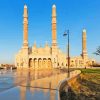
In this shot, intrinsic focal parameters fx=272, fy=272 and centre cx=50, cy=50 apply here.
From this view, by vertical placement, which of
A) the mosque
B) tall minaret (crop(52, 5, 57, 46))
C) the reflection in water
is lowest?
the reflection in water

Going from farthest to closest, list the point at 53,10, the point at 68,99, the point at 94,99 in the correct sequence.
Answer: the point at 53,10, the point at 94,99, the point at 68,99

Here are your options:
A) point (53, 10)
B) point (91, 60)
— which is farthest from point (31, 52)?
point (91, 60)

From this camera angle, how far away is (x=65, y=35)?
34375mm

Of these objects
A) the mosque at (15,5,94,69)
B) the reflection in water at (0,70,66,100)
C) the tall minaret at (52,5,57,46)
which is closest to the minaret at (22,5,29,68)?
the mosque at (15,5,94,69)

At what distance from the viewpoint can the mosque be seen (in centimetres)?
10651

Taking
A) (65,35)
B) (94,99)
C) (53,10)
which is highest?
(53,10)

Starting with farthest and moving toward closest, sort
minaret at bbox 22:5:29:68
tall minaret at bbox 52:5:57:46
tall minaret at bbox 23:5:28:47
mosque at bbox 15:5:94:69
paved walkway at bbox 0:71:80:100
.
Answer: mosque at bbox 15:5:94:69 < minaret at bbox 22:5:29:68 < tall minaret at bbox 23:5:28:47 < tall minaret at bbox 52:5:57:46 < paved walkway at bbox 0:71:80:100

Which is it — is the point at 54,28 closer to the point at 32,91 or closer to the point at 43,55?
the point at 43,55

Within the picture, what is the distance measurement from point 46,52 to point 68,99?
100505 mm

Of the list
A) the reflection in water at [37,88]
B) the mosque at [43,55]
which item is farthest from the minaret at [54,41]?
the reflection in water at [37,88]

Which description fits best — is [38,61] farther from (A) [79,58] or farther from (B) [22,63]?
(A) [79,58]

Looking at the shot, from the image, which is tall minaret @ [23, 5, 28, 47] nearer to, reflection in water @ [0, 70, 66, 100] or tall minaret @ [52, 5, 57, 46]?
tall minaret @ [52, 5, 57, 46]

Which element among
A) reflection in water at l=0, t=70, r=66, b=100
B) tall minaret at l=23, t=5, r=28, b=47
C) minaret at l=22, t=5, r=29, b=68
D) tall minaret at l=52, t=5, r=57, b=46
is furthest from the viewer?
minaret at l=22, t=5, r=29, b=68

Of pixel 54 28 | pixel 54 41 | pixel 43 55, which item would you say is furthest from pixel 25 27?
pixel 43 55
